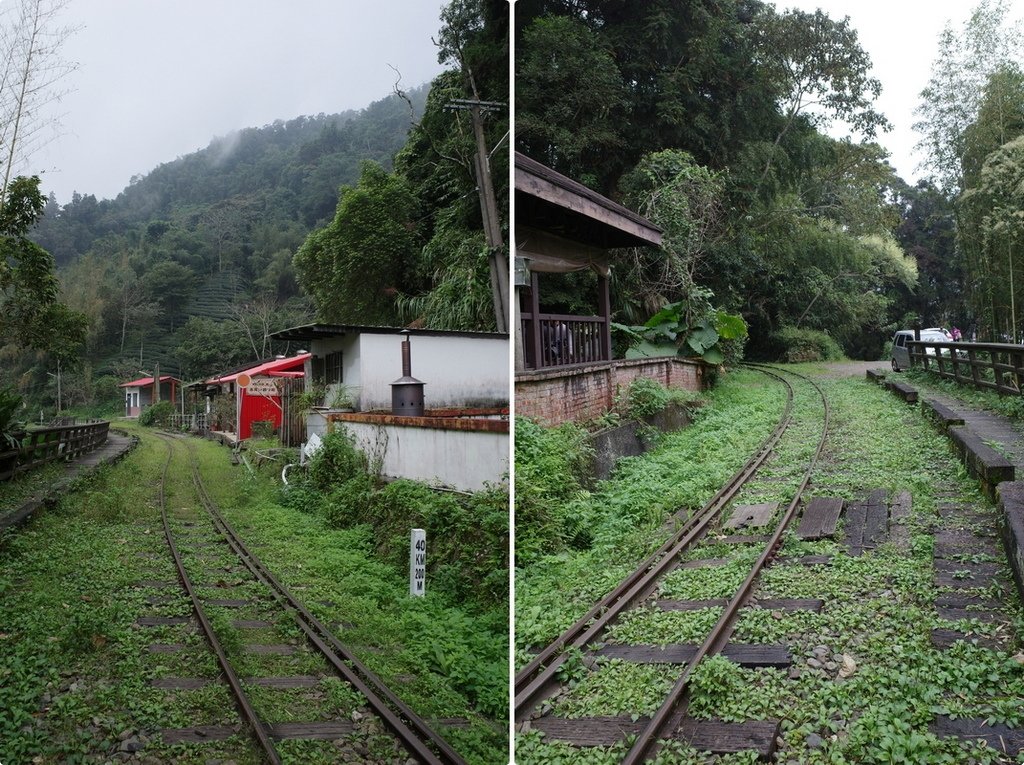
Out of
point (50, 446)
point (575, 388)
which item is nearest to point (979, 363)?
point (575, 388)

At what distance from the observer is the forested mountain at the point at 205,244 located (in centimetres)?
154

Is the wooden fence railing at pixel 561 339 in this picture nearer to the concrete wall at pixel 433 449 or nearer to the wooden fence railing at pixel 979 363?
the concrete wall at pixel 433 449

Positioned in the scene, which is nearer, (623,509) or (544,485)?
(544,485)

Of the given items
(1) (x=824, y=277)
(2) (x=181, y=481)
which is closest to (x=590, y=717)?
(2) (x=181, y=481)

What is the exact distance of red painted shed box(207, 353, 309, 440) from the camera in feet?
5.85

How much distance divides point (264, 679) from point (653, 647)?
1.32 meters

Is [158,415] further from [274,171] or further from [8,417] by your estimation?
[274,171]

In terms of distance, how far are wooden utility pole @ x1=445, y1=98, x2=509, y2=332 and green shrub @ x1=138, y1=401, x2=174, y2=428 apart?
91 cm

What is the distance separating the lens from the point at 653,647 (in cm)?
249

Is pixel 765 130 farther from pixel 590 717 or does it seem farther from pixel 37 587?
pixel 37 587

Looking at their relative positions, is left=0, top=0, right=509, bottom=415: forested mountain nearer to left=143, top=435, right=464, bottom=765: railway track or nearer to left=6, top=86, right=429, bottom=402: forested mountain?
left=6, top=86, right=429, bottom=402: forested mountain

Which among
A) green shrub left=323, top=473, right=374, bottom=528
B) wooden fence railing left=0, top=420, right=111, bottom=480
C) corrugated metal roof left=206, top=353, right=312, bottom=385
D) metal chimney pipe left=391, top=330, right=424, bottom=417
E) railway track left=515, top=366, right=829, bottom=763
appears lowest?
railway track left=515, top=366, right=829, bottom=763

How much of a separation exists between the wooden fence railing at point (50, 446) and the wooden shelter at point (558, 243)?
1.16 m

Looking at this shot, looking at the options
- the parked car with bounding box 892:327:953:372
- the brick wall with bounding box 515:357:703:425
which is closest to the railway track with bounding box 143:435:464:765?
the brick wall with bounding box 515:357:703:425
